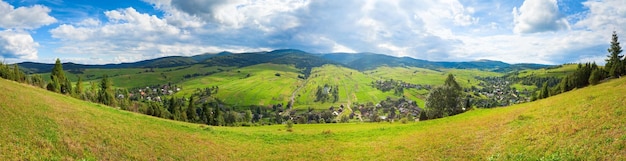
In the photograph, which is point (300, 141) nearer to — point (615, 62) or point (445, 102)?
point (445, 102)

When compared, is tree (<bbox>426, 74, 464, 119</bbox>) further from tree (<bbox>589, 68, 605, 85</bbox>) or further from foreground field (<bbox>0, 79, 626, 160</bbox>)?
foreground field (<bbox>0, 79, 626, 160</bbox>)

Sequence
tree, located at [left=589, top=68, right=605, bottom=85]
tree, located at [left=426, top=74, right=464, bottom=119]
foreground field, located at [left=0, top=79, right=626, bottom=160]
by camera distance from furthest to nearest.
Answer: tree, located at [left=426, top=74, right=464, bottom=119], tree, located at [left=589, top=68, right=605, bottom=85], foreground field, located at [left=0, top=79, right=626, bottom=160]

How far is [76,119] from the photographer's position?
29656 millimetres

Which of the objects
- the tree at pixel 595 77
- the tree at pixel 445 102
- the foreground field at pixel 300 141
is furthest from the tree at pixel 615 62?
the foreground field at pixel 300 141

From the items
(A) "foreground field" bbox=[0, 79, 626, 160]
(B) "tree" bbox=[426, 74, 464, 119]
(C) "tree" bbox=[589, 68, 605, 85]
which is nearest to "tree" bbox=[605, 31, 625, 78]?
(C) "tree" bbox=[589, 68, 605, 85]

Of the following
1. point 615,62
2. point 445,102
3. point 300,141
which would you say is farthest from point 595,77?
point 300,141

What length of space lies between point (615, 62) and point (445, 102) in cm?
4120

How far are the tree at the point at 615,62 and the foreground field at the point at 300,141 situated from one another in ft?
188

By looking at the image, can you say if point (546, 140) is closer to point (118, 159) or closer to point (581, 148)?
point (581, 148)

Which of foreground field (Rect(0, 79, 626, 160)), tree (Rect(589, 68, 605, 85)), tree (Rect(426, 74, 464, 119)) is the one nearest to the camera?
foreground field (Rect(0, 79, 626, 160))

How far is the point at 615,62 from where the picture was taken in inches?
2928

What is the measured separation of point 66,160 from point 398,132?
123 feet

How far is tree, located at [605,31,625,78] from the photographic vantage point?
7044cm

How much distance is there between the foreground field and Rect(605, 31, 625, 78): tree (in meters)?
57.3
